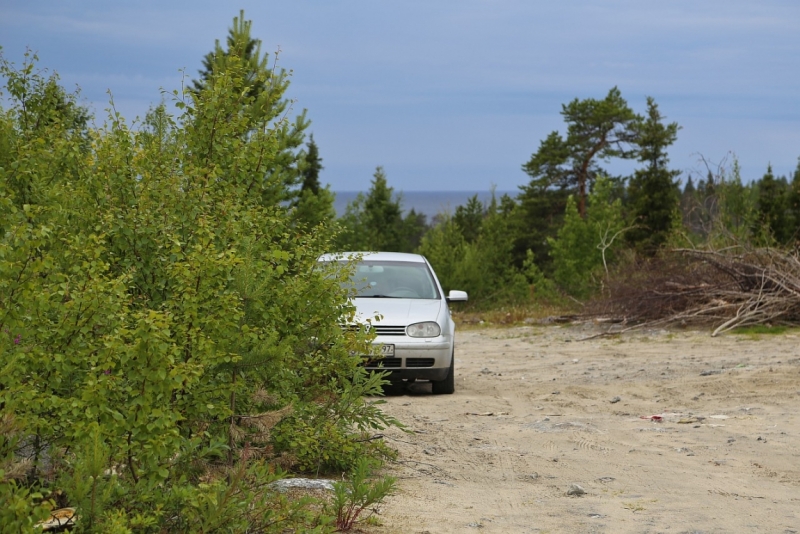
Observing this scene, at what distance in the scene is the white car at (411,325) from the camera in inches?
416

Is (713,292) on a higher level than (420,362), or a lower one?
higher

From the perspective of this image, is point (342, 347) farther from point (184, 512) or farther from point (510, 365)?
point (510, 365)

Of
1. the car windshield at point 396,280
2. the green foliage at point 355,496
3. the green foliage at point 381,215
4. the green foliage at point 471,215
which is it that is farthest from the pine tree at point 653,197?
the green foliage at point 355,496

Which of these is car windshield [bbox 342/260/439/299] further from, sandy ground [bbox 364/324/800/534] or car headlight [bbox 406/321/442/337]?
sandy ground [bbox 364/324/800/534]

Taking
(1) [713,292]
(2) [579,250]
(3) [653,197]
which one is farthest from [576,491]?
(3) [653,197]

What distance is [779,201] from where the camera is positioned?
128ft

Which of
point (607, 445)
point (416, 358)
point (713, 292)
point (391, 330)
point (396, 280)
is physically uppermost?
point (396, 280)

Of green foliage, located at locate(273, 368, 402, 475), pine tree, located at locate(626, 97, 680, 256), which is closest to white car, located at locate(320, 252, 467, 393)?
green foliage, located at locate(273, 368, 402, 475)

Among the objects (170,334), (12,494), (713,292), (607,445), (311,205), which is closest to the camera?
(12,494)

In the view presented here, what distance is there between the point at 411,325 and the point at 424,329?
15cm

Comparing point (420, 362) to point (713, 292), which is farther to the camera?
point (713, 292)

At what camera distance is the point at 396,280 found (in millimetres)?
12000

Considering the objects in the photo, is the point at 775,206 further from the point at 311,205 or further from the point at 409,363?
the point at 409,363

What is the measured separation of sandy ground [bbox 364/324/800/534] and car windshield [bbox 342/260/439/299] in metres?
1.18
